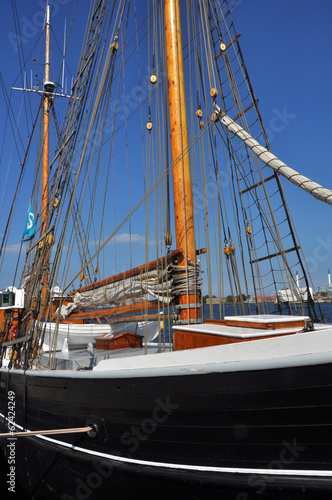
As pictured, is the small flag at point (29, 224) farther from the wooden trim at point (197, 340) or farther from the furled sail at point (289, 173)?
the wooden trim at point (197, 340)

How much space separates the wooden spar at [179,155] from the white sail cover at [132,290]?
33 centimetres

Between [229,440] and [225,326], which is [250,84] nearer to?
[225,326]

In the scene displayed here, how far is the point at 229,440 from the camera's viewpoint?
3.58m

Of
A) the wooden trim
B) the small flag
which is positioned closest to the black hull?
the wooden trim

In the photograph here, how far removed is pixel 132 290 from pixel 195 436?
11.9ft

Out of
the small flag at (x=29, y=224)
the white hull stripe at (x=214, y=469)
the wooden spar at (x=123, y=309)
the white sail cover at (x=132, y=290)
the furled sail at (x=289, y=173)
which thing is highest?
the small flag at (x=29, y=224)

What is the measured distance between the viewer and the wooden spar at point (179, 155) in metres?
6.38

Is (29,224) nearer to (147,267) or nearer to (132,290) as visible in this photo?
(132,290)

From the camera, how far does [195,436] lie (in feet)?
12.4

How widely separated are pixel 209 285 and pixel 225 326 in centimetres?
144

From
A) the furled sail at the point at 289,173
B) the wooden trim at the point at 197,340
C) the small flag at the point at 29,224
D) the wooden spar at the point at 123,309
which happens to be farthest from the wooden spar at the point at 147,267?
the small flag at the point at 29,224

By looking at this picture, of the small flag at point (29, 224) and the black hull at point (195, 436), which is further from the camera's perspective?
the small flag at point (29, 224)

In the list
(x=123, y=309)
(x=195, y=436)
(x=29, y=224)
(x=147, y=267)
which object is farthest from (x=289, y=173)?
(x=29, y=224)

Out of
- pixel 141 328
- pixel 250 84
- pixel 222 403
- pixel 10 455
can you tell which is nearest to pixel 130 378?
pixel 222 403
